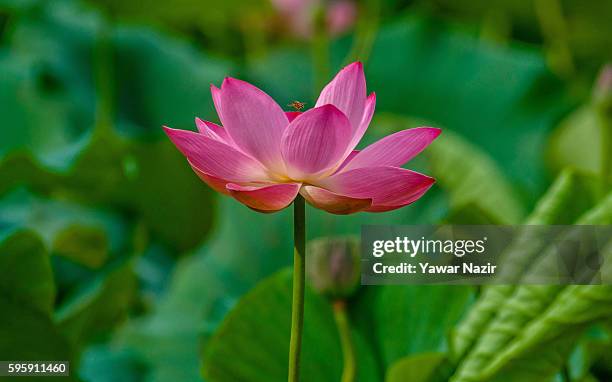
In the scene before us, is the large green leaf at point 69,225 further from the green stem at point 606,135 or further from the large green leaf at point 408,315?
the green stem at point 606,135

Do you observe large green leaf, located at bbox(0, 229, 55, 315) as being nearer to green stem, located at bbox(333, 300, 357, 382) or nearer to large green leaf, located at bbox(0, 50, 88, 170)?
green stem, located at bbox(333, 300, 357, 382)

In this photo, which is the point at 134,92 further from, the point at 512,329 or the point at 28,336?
the point at 512,329

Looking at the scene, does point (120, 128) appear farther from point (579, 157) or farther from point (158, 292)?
point (579, 157)

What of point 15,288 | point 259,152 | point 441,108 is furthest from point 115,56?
point 259,152

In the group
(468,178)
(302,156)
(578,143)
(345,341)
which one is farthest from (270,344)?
(578,143)

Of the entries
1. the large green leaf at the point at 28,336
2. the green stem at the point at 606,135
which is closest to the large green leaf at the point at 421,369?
the large green leaf at the point at 28,336

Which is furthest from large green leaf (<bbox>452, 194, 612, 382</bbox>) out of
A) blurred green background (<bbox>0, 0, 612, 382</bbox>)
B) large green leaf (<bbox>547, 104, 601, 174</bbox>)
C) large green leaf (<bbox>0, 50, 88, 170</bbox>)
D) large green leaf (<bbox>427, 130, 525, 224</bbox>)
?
large green leaf (<bbox>0, 50, 88, 170</bbox>)
